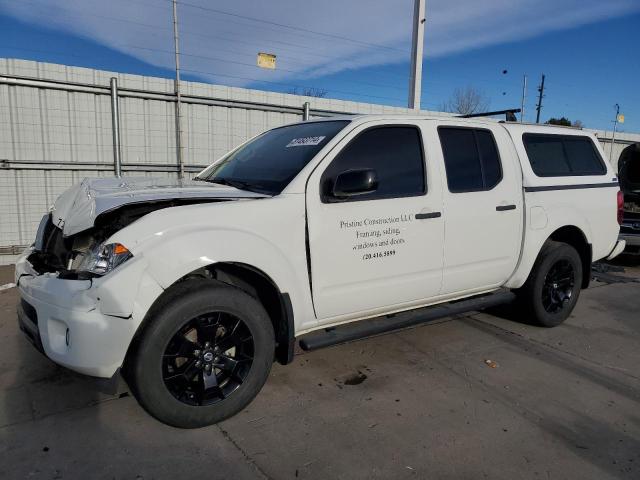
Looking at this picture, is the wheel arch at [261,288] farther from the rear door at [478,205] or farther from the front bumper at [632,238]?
the front bumper at [632,238]

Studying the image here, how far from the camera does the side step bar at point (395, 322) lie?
10.7 ft

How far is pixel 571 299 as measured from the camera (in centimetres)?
493

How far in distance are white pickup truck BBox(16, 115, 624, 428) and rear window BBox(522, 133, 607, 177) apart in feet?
0.11

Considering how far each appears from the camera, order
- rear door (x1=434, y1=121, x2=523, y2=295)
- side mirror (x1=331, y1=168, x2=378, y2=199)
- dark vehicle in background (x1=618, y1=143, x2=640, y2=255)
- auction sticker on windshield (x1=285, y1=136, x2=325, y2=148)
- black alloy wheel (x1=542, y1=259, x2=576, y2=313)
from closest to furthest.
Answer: side mirror (x1=331, y1=168, x2=378, y2=199)
auction sticker on windshield (x1=285, y1=136, x2=325, y2=148)
rear door (x1=434, y1=121, x2=523, y2=295)
black alloy wheel (x1=542, y1=259, x2=576, y2=313)
dark vehicle in background (x1=618, y1=143, x2=640, y2=255)

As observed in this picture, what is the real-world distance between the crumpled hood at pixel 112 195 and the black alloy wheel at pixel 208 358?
737 mm

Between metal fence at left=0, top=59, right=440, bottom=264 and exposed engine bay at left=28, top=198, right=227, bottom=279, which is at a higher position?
metal fence at left=0, top=59, right=440, bottom=264

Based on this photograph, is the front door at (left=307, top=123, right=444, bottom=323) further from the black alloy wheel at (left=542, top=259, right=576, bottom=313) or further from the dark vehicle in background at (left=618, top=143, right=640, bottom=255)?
the dark vehicle in background at (left=618, top=143, right=640, bottom=255)

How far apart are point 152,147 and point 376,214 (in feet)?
18.2

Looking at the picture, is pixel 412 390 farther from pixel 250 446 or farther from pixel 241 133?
pixel 241 133

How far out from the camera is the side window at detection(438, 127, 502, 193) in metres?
3.93

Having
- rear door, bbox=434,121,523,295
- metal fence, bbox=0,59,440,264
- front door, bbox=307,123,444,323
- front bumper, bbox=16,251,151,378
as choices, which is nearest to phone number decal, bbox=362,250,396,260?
front door, bbox=307,123,444,323

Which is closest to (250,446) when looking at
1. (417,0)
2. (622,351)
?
(622,351)

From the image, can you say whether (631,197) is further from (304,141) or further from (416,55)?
(304,141)

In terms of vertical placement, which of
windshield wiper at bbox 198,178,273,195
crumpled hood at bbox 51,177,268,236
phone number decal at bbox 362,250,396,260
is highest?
windshield wiper at bbox 198,178,273,195
